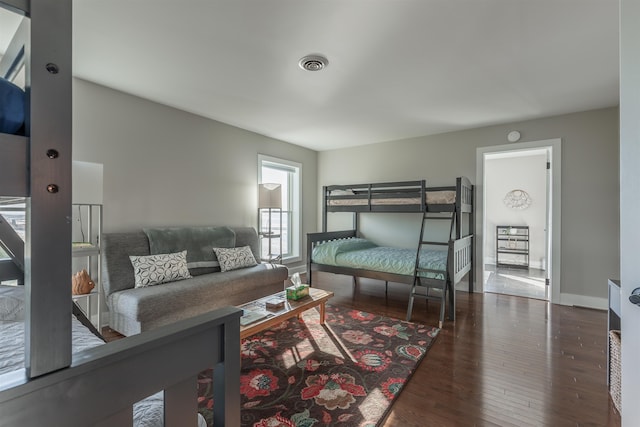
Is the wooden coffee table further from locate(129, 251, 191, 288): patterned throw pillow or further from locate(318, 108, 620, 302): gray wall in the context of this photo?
locate(318, 108, 620, 302): gray wall

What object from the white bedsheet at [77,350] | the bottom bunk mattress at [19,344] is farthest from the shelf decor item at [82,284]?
the white bedsheet at [77,350]

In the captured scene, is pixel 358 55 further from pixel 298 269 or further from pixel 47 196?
pixel 298 269

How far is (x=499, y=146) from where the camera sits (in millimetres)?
4094

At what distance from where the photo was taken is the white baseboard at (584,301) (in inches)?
137

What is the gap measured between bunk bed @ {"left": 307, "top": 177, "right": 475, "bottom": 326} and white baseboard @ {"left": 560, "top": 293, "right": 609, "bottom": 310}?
107cm

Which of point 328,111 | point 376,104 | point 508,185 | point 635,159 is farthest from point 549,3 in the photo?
point 508,185

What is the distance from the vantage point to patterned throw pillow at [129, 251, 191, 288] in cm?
276

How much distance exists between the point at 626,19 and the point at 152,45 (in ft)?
9.12

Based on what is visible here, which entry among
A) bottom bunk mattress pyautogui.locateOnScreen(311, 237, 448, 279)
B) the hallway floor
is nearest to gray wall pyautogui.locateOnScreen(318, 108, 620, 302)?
the hallway floor

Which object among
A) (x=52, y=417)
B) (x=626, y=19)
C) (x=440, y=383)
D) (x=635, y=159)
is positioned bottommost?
(x=440, y=383)

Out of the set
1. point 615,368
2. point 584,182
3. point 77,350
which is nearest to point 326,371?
point 77,350

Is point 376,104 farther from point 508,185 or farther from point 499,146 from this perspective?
point 508,185

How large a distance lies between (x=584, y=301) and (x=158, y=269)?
498 cm

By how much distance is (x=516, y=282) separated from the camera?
15.8 ft
